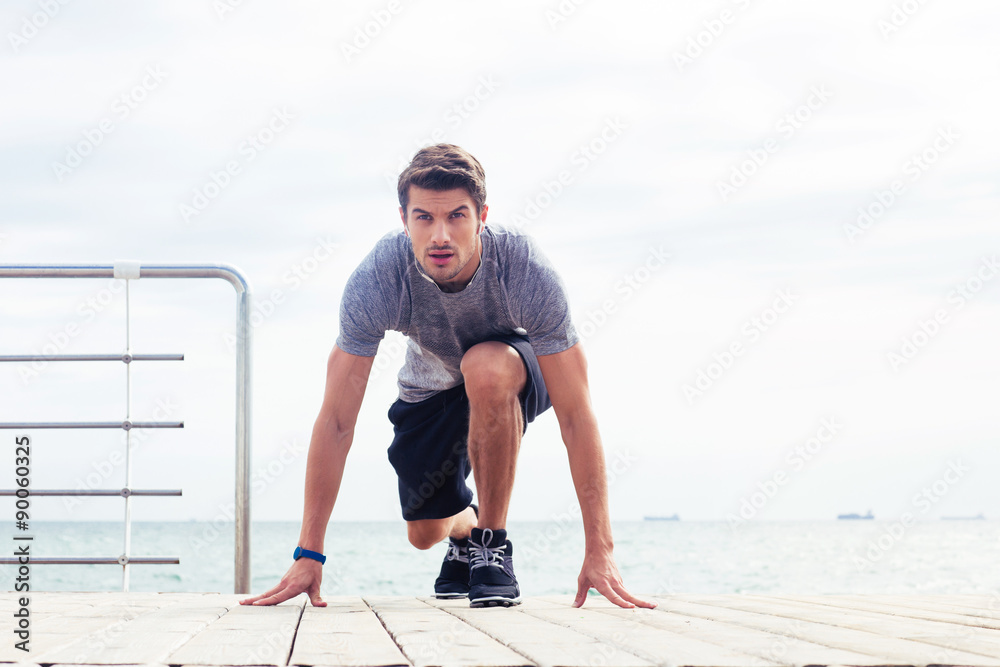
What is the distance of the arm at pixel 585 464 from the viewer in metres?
1.79

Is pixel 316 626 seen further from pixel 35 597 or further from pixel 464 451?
pixel 464 451

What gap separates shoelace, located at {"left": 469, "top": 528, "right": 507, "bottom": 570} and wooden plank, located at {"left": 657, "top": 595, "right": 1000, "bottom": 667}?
1.23 feet

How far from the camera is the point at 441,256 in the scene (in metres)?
2.03

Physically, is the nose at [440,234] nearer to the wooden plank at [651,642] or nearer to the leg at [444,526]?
the wooden plank at [651,642]

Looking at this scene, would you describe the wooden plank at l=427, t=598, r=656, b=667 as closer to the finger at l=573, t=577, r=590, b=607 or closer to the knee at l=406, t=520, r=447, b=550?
the finger at l=573, t=577, r=590, b=607

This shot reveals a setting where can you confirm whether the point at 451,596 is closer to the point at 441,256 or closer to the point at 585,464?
the point at 585,464

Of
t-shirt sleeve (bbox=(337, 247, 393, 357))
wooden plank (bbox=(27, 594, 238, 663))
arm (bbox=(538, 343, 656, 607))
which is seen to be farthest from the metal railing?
arm (bbox=(538, 343, 656, 607))

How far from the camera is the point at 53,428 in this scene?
2.51 m

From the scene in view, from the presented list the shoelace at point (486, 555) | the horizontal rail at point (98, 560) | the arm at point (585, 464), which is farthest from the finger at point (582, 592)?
the horizontal rail at point (98, 560)

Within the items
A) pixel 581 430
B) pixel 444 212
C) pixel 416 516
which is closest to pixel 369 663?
pixel 581 430

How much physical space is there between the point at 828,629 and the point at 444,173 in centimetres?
124

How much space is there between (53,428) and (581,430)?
5.07 ft

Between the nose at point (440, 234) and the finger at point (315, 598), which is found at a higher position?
the nose at point (440, 234)

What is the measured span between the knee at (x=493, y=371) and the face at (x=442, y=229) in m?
0.21
